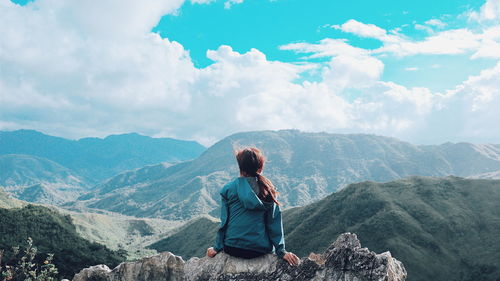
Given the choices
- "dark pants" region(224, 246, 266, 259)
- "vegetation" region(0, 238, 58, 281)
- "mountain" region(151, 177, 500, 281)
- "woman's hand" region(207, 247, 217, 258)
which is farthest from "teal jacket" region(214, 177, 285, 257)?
"mountain" region(151, 177, 500, 281)

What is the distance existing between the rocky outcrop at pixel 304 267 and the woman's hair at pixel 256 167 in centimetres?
168

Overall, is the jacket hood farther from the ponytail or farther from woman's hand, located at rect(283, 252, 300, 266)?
woman's hand, located at rect(283, 252, 300, 266)

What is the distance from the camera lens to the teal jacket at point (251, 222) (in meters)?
9.95

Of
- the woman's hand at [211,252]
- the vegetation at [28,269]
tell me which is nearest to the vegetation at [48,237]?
the vegetation at [28,269]

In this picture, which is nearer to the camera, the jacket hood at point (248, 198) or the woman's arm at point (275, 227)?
the jacket hood at point (248, 198)

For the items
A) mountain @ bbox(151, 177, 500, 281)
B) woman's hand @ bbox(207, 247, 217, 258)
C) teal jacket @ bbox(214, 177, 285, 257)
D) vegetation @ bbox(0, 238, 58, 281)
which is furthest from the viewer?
mountain @ bbox(151, 177, 500, 281)

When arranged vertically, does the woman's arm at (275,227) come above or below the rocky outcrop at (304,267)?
above

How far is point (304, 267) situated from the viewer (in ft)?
31.2

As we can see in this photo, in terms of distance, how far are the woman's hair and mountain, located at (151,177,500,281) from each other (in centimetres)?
12288

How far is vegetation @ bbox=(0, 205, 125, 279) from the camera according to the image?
391 feet

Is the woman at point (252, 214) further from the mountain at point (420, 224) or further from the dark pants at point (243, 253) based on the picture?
the mountain at point (420, 224)

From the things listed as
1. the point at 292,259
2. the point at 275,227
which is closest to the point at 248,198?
the point at 275,227

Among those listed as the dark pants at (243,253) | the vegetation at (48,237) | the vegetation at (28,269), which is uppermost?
the dark pants at (243,253)

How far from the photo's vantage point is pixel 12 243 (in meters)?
122
